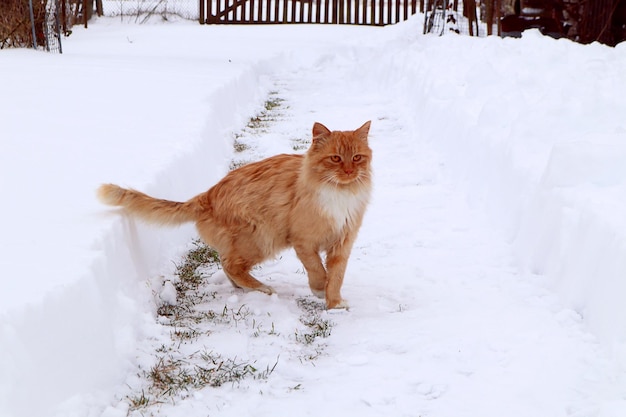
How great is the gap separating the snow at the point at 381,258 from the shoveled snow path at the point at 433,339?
13 mm

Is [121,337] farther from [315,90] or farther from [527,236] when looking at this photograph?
[315,90]

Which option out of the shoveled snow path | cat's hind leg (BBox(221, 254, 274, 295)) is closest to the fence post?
the shoveled snow path

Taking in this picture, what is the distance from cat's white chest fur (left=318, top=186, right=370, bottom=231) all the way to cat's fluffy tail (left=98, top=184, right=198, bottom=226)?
0.78 m

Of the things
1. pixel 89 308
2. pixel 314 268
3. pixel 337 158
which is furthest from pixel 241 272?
pixel 89 308

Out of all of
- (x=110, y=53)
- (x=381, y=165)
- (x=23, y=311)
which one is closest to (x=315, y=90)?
(x=110, y=53)

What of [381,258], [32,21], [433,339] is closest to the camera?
[433,339]

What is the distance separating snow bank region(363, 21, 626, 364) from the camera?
406 centimetres

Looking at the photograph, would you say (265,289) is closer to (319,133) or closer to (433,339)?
(319,133)

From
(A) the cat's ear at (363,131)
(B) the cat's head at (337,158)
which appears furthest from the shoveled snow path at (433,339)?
(A) the cat's ear at (363,131)

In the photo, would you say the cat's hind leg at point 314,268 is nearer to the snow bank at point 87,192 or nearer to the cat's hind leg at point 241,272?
the cat's hind leg at point 241,272

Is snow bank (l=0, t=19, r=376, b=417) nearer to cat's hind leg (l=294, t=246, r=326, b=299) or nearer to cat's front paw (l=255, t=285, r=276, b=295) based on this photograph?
cat's front paw (l=255, t=285, r=276, b=295)

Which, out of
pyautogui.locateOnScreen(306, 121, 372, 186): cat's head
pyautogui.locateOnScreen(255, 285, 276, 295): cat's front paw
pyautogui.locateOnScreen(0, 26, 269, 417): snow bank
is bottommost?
pyautogui.locateOnScreen(255, 285, 276, 295): cat's front paw

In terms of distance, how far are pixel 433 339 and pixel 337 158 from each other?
1.19 m

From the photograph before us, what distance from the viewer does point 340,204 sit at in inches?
175
